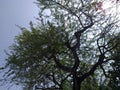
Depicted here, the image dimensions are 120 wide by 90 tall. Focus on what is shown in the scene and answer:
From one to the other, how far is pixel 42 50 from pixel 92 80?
5426 mm

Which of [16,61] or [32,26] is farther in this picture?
[32,26]

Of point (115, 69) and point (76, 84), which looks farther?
point (115, 69)

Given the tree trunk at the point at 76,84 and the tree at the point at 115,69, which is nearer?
the tree trunk at the point at 76,84

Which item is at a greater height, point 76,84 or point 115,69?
point 115,69

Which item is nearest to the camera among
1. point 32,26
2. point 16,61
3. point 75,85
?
point 75,85

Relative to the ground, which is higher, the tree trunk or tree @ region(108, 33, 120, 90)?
tree @ region(108, 33, 120, 90)

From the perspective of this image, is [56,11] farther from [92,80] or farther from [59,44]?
[92,80]

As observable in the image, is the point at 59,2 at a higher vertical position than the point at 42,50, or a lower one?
higher

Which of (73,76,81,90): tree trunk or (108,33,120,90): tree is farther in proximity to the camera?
(108,33,120,90): tree

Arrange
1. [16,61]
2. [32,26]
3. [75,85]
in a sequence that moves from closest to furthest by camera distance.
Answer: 1. [75,85]
2. [16,61]
3. [32,26]

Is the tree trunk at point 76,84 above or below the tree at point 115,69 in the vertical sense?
below

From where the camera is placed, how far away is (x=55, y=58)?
22.6 m

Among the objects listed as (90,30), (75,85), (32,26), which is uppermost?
(32,26)

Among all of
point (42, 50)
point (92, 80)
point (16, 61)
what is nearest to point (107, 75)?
point (92, 80)
